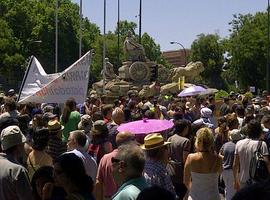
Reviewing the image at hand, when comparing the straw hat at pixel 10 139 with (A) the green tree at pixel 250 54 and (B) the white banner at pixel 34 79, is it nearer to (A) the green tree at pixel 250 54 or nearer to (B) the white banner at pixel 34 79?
(B) the white banner at pixel 34 79

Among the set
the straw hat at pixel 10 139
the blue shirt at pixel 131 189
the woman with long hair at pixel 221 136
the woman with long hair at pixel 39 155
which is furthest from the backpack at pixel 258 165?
the blue shirt at pixel 131 189

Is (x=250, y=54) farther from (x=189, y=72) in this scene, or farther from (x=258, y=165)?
(x=258, y=165)

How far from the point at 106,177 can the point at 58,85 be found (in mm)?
7469

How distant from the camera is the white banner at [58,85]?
569 inches

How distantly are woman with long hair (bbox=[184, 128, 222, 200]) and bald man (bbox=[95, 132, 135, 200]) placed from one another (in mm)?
857

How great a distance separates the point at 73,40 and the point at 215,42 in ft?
70.6

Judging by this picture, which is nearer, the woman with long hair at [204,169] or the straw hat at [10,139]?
the straw hat at [10,139]

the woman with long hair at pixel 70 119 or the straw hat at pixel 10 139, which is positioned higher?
the straw hat at pixel 10 139

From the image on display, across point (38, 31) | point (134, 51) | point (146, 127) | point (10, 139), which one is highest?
point (38, 31)

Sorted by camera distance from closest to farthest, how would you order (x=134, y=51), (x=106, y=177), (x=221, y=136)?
(x=106, y=177)
(x=221, y=136)
(x=134, y=51)

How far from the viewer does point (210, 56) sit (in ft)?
304

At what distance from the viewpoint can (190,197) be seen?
8039mm

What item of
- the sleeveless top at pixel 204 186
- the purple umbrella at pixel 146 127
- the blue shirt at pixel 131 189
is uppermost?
the blue shirt at pixel 131 189

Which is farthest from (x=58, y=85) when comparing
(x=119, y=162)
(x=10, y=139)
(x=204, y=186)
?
(x=119, y=162)
